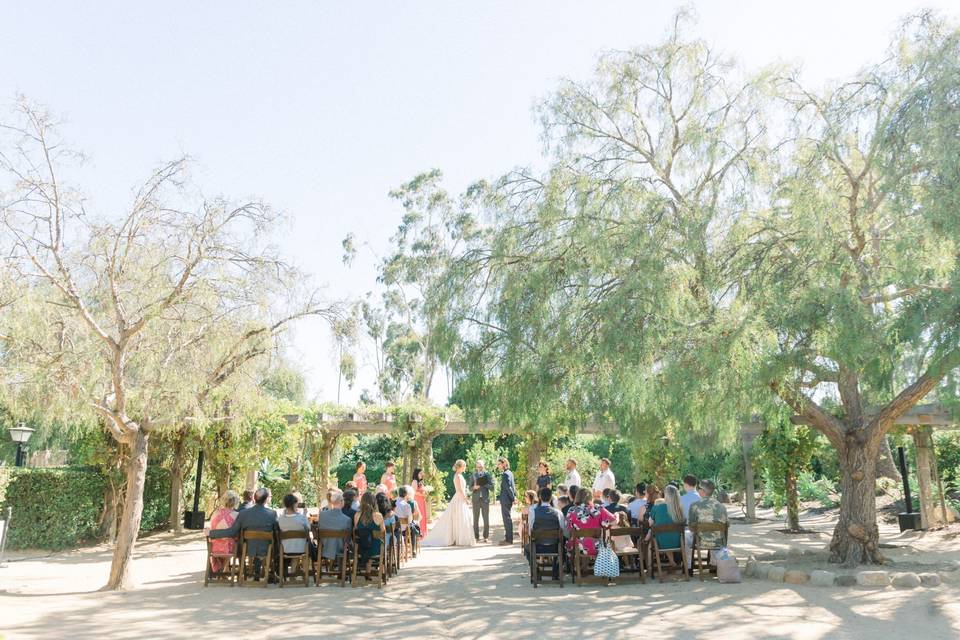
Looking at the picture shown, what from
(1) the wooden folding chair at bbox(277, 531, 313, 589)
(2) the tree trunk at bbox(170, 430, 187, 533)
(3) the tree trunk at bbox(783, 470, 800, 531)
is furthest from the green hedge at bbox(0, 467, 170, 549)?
(3) the tree trunk at bbox(783, 470, 800, 531)

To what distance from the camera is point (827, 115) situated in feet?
25.2

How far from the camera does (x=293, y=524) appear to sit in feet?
25.3

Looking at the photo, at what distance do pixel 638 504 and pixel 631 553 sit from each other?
82 cm

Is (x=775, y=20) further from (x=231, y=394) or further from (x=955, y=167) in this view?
(x=231, y=394)

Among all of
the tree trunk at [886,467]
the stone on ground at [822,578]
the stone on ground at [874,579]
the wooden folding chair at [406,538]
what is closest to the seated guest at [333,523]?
the wooden folding chair at [406,538]

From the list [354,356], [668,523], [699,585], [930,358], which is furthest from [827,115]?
[354,356]

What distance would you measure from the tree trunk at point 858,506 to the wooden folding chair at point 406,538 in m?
5.44

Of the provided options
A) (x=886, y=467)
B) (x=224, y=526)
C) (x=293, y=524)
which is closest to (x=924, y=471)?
(x=886, y=467)

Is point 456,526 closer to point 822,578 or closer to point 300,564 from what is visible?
point 300,564

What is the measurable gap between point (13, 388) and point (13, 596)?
7.77 feet

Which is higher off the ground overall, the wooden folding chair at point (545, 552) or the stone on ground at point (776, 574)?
the wooden folding chair at point (545, 552)

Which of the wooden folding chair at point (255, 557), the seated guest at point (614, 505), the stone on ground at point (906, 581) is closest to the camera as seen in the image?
the stone on ground at point (906, 581)

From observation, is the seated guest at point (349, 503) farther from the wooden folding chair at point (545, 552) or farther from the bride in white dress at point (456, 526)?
the bride in white dress at point (456, 526)

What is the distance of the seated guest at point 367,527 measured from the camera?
7777 millimetres
